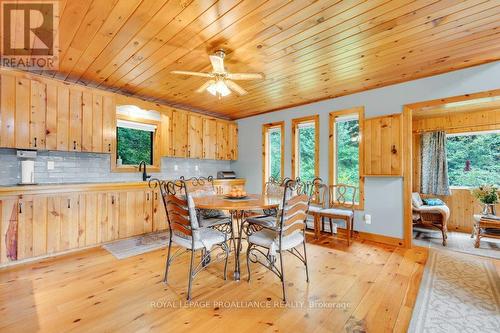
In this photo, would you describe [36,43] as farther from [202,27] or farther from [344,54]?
[344,54]

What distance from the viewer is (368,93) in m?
3.78

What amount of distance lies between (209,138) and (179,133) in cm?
74

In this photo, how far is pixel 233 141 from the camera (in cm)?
562

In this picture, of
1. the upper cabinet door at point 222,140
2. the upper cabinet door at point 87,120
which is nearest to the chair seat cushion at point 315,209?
the upper cabinet door at point 222,140

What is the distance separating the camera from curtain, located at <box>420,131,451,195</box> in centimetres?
469

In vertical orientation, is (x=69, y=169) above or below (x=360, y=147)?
below

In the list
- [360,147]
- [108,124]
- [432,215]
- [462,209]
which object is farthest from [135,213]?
[462,209]

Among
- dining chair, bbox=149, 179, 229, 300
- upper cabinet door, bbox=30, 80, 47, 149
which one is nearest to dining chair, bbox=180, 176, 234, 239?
dining chair, bbox=149, 179, 229, 300

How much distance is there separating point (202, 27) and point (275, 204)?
1.77 m

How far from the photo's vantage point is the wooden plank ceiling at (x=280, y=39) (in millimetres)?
1845

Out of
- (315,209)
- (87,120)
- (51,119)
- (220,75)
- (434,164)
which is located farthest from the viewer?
(434,164)

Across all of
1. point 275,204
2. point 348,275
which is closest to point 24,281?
point 275,204

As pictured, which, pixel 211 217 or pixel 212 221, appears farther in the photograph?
pixel 211 217

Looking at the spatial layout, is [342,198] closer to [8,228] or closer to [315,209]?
[315,209]
